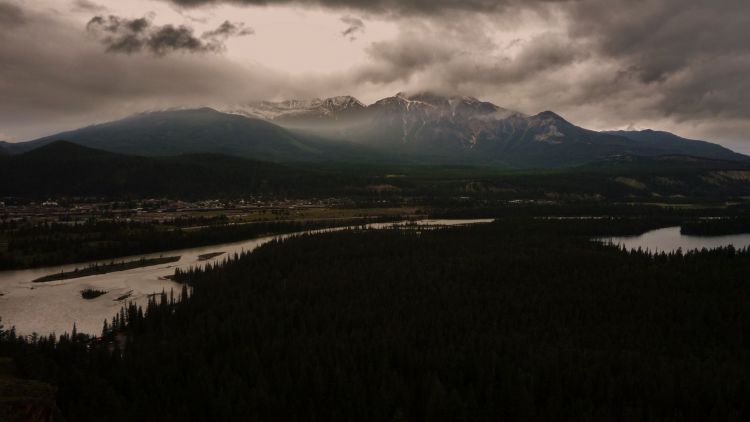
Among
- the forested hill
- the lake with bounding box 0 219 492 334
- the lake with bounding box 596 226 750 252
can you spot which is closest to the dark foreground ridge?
the lake with bounding box 0 219 492 334

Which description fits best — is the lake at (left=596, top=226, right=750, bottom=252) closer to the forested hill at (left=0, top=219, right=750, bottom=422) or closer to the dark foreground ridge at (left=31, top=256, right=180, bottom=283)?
the forested hill at (left=0, top=219, right=750, bottom=422)

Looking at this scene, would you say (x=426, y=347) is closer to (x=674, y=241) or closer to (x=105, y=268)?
(x=105, y=268)

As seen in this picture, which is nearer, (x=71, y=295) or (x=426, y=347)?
(x=426, y=347)

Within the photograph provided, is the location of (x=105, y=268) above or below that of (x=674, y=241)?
above

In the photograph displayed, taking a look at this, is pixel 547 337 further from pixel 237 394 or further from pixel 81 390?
pixel 81 390

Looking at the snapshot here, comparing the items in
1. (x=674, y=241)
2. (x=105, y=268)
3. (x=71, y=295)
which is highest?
(x=105, y=268)

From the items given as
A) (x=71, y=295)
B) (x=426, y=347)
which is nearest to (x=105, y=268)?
(x=71, y=295)

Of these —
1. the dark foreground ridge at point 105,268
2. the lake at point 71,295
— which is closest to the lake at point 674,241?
the lake at point 71,295

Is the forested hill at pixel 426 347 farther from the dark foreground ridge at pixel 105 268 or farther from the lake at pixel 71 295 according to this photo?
the dark foreground ridge at pixel 105 268
